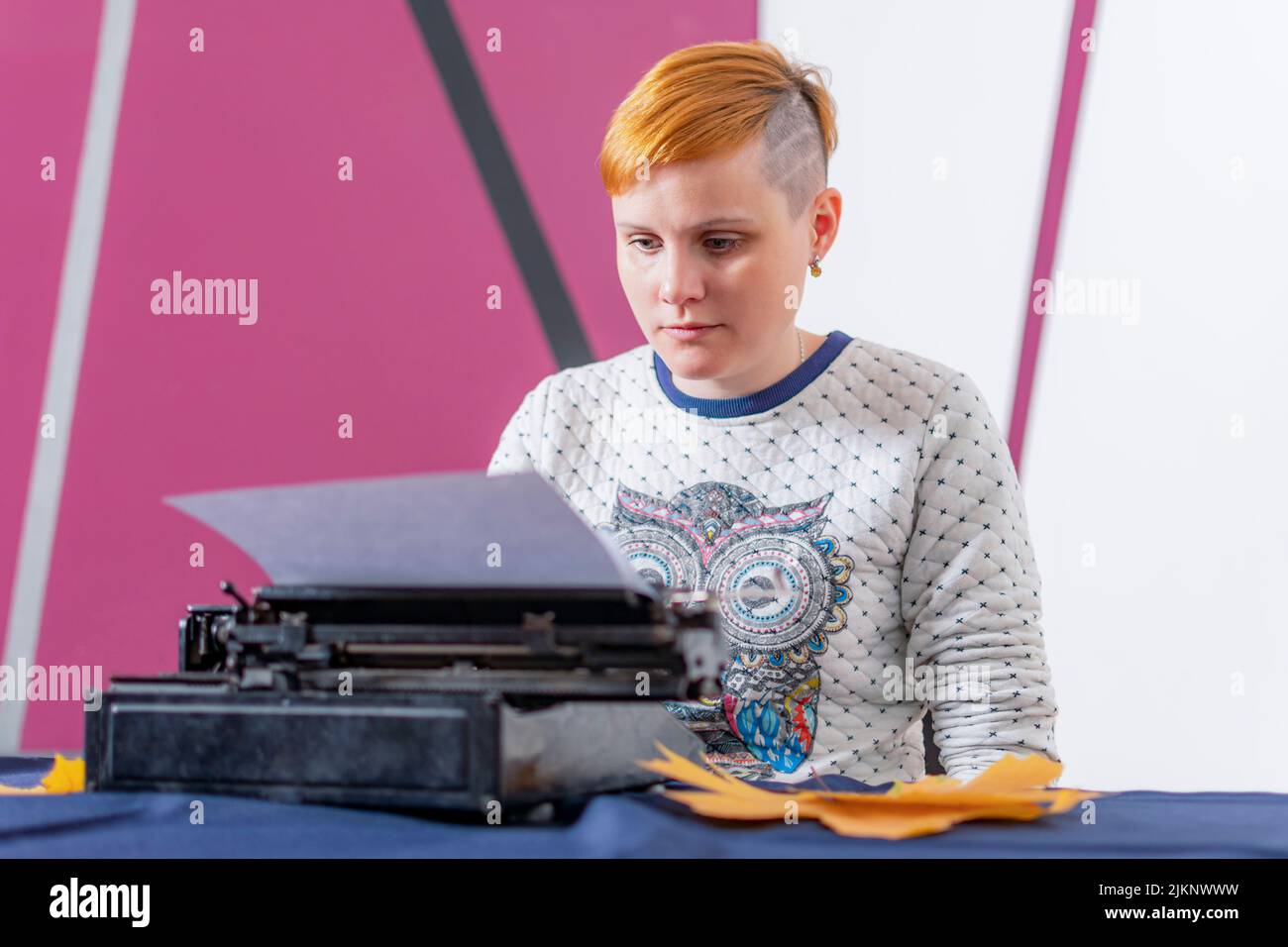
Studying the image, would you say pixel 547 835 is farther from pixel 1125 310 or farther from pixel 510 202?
pixel 1125 310

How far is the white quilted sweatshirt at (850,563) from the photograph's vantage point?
147 cm

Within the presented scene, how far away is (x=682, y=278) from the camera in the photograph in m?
1.39

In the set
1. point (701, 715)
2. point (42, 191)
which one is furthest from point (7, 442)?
point (701, 715)

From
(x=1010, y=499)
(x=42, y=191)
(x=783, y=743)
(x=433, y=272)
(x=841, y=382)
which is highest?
(x=42, y=191)

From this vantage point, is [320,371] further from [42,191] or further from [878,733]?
[878,733]

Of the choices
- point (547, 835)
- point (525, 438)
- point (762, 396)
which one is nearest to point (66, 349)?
point (525, 438)

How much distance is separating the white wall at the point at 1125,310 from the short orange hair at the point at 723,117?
1277 mm

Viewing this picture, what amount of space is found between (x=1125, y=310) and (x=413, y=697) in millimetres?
2317

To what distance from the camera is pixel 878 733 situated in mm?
1555

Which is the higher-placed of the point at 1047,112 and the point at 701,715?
Answer: the point at 1047,112

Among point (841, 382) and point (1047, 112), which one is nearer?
point (841, 382)

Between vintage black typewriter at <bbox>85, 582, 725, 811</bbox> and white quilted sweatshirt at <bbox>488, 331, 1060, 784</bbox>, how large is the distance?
0.60m
